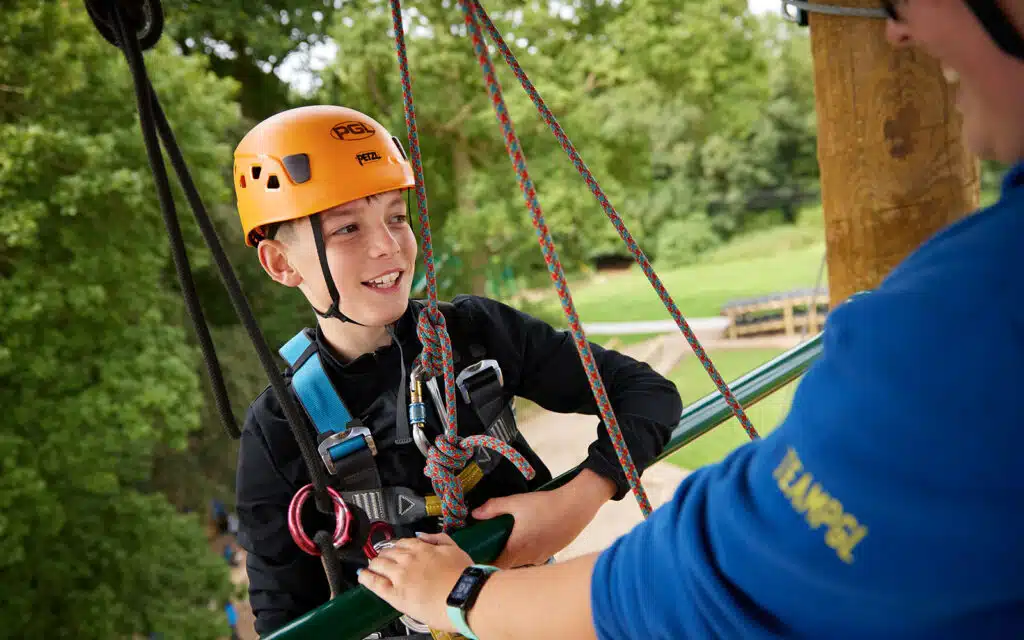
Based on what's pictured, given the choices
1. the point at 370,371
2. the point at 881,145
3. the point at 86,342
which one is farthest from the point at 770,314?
the point at 370,371

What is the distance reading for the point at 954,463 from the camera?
478mm

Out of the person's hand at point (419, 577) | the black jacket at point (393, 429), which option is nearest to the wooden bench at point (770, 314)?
the black jacket at point (393, 429)

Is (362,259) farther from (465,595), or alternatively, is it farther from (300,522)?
(465,595)

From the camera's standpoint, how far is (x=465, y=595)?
831 mm

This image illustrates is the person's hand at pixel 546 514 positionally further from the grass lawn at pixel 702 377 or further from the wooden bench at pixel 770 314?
the wooden bench at pixel 770 314

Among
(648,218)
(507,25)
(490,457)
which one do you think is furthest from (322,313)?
(648,218)

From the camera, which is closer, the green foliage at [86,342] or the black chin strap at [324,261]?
the black chin strap at [324,261]

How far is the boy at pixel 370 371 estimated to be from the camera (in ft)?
4.11

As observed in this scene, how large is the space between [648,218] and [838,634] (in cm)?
2127

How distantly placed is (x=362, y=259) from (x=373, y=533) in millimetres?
473

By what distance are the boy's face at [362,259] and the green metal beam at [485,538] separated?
45 centimetres

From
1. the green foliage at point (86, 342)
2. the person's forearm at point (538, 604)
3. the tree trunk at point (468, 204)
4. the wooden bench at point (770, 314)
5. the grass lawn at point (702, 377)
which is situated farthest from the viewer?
the wooden bench at point (770, 314)

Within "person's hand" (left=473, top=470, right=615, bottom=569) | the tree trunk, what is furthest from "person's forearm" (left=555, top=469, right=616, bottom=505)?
the tree trunk

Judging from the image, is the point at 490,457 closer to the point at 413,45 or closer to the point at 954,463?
the point at 954,463
